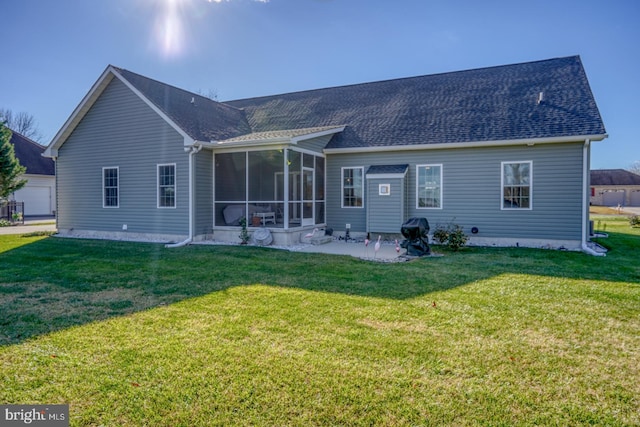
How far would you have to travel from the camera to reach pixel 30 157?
2612 centimetres

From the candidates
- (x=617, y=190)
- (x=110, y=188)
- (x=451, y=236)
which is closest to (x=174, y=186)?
(x=110, y=188)

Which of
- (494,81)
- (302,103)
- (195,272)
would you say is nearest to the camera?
(195,272)

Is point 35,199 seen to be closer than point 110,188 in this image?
No

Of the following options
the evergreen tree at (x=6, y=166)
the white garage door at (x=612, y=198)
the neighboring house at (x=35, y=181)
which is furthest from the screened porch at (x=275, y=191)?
the white garage door at (x=612, y=198)

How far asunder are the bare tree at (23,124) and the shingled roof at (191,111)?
3742cm

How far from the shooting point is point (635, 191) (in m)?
44.5

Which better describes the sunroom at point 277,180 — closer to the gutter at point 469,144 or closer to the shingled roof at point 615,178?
the gutter at point 469,144

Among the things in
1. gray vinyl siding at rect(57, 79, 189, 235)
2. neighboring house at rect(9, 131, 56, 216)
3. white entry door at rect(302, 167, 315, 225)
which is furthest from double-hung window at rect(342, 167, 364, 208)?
neighboring house at rect(9, 131, 56, 216)

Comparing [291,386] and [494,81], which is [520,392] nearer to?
[291,386]

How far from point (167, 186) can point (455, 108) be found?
979 centimetres

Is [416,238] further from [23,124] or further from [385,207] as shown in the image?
[23,124]

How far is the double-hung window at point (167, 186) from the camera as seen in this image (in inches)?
471

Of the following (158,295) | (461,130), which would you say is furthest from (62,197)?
(461,130)

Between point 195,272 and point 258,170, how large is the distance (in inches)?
323
